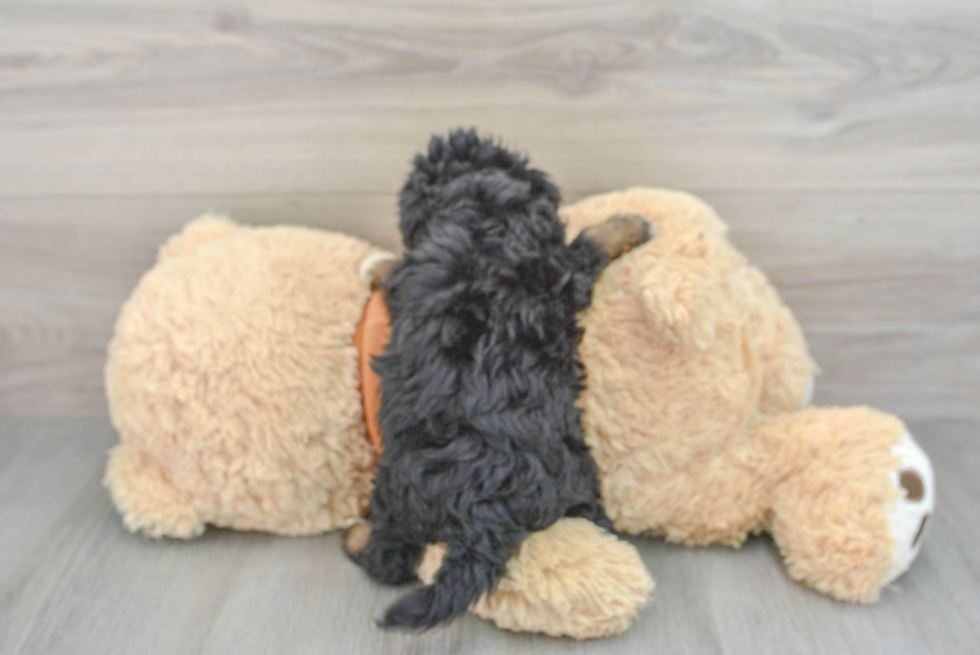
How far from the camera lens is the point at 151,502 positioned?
31.9 inches

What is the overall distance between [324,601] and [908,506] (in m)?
0.57

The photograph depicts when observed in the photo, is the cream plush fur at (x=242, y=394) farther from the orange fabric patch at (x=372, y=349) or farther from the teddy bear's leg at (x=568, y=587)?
the teddy bear's leg at (x=568, y=587)

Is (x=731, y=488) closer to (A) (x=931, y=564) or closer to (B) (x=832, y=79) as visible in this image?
(A) (x=931, y=564)

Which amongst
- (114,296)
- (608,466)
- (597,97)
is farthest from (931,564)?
(114,296)

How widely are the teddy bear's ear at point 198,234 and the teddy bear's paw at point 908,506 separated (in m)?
0.77

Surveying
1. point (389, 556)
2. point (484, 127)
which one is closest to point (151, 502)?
point (389, 556)

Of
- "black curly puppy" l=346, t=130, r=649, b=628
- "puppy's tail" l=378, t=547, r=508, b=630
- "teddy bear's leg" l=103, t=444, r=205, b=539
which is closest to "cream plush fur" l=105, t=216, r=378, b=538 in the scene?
"teddy bear's leg" l=103, t=444, r=205, b=539

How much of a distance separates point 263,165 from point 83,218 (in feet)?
0.85

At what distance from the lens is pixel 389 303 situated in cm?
71

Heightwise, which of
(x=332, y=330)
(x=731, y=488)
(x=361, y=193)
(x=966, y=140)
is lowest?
(x=731, y=488)

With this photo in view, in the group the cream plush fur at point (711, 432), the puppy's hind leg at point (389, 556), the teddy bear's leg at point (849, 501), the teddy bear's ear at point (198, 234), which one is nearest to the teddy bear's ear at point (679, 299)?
the cream plush fur at point (711, 432)

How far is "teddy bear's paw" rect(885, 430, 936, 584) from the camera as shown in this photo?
2.26 ft

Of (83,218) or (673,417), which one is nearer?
(673,417)

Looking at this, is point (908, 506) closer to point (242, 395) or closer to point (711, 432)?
point (711, 432)
